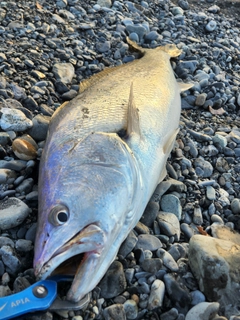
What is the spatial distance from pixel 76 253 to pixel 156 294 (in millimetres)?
681

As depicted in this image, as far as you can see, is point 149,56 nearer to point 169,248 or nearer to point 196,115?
point 196,115

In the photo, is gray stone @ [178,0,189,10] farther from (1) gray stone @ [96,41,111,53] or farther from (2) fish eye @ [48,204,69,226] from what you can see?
(2) fish eye @ [48,204,69,226]

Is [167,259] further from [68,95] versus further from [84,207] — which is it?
[68,95]

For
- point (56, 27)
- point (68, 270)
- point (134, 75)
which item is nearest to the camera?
point (68, 270)

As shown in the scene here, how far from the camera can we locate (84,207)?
2455 millimetres

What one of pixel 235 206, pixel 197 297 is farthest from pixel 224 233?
pixel 197 297

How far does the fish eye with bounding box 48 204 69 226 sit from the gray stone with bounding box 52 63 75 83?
242cm

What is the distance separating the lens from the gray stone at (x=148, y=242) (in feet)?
9.74

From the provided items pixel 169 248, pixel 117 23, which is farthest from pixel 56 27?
pixel 169 248

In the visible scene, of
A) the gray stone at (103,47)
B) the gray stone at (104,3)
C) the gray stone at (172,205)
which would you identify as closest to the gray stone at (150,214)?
the gray stone at (172,205)

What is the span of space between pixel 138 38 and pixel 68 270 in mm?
4255

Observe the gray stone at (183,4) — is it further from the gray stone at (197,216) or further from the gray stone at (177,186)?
the gray stone at (197,216)

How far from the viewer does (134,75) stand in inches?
158

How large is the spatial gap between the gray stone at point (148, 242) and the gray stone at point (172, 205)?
41cm
